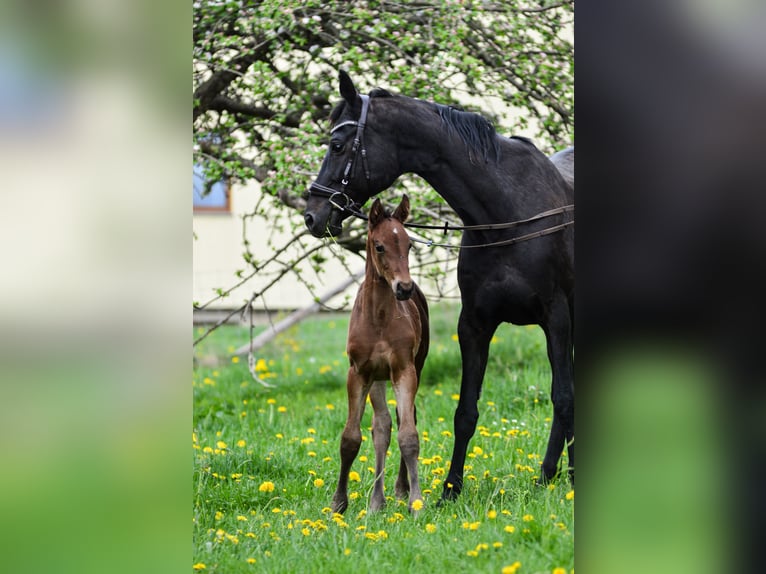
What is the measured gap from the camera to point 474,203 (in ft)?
15.7

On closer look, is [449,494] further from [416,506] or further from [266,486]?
[266,486]

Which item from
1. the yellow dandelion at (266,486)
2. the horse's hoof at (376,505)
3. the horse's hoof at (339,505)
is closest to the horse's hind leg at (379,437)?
the horse's hoof at (376,505)

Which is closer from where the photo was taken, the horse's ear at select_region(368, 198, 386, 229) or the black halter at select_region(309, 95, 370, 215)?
the horse's ear at select_region(368, 198, 386, 229)

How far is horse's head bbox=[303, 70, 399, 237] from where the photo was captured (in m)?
4.57

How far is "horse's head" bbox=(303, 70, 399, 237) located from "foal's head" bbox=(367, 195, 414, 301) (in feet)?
0.74

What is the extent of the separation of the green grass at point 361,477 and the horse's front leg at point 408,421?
0.17 meters

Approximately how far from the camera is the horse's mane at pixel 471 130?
4.76 m

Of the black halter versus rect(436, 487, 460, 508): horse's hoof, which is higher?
the black halter

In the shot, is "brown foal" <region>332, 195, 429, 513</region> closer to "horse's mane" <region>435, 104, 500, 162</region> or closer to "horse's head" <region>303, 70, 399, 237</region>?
"horse's head" <region>303, 70, 399, 237</region>

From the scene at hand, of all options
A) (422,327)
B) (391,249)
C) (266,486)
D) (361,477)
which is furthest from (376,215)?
(361,477)

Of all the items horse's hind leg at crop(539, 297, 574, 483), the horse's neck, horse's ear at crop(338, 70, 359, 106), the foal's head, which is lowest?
horse's hind leg at crop(539, 297, 574, 483)

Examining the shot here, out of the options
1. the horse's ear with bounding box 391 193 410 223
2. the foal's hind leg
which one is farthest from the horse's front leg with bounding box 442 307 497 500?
the horse's ear with bounding box 391 193 410 223
